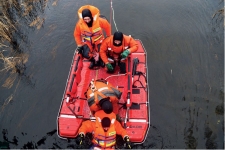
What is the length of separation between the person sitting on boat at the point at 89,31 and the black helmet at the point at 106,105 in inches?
67.1

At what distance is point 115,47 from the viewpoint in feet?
17.2

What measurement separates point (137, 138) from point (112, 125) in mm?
816

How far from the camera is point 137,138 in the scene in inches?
193

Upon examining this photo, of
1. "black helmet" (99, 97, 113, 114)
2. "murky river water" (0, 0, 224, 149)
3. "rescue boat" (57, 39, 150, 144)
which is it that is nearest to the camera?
"black helmet" (99, 97, 113, 114)

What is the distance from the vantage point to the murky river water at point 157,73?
5648 millimetres

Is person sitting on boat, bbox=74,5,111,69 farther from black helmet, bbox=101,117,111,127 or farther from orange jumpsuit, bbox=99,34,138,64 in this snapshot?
black helmet, bbox=101,117,111,127

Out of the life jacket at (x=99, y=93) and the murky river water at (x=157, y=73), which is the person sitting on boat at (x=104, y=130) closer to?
the life jacket at (x=99, y=93)

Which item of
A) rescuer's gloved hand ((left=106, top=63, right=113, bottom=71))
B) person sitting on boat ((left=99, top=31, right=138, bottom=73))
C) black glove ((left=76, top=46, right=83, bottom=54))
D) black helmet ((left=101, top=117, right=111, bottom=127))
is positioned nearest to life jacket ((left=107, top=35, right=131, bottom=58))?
person sitting on boat ((left=99, top=31, right=138, bottom=73))

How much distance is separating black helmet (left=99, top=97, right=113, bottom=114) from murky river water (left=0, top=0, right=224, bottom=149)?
1662 millimetres

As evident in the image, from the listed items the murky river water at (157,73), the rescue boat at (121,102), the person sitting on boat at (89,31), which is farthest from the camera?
the murky river water at (157,73)

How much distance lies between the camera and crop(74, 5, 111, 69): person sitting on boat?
203 inches

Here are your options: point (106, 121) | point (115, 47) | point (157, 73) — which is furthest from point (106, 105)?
point (157, 73)

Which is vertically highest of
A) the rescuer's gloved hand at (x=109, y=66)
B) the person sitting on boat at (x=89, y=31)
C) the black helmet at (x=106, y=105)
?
the person sitting on boat at (x=89, y=31)

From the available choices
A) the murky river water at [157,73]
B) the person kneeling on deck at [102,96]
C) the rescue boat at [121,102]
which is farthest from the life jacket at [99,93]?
the murky river water at [157,73]
